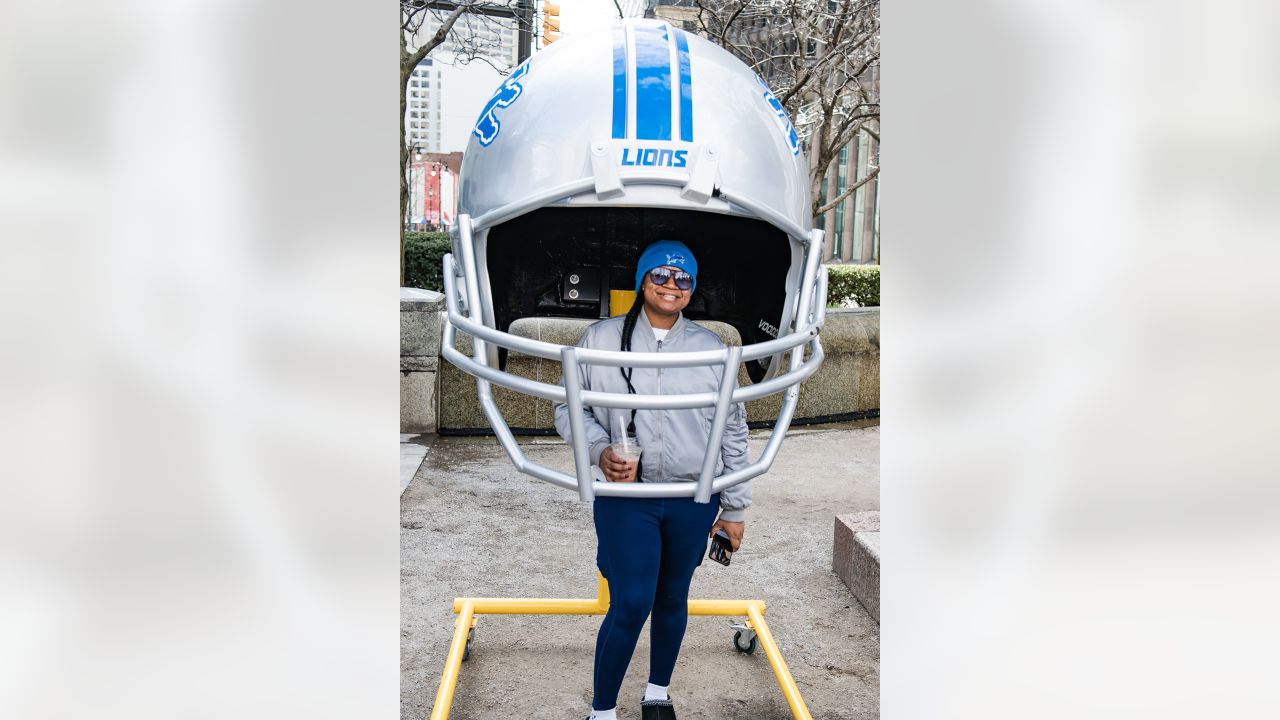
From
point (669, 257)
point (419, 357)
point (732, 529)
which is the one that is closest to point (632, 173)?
point (669, 257)

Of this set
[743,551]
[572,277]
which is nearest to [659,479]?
[572,277]

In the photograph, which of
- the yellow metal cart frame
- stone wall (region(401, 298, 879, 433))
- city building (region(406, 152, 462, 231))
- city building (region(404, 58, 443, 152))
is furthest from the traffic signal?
city building (region(404, 58, 443, 152))

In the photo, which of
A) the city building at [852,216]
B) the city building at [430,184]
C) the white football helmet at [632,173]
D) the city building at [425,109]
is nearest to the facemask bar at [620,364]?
the white football helmet at [632,173]

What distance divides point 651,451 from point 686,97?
96 cm

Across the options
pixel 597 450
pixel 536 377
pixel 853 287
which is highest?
pixel 853 287

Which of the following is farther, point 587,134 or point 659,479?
point 659,479

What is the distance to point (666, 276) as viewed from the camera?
2770mm

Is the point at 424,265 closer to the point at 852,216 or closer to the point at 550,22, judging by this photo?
the point at 550,22

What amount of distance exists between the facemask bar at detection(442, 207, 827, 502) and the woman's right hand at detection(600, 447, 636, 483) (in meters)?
0.35
